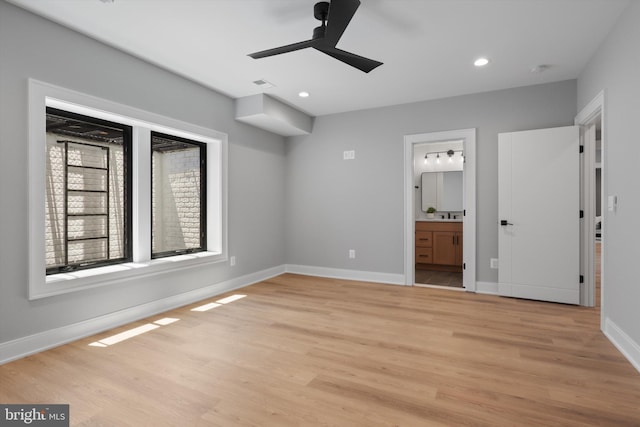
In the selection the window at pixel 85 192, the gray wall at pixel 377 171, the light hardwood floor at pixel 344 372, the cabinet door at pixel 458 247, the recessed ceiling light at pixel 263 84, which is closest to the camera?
the light hardwood floor at pixel 344 372

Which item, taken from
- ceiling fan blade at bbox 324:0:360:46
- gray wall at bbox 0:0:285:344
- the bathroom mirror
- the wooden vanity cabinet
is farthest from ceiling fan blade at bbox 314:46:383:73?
the bathroom mirror

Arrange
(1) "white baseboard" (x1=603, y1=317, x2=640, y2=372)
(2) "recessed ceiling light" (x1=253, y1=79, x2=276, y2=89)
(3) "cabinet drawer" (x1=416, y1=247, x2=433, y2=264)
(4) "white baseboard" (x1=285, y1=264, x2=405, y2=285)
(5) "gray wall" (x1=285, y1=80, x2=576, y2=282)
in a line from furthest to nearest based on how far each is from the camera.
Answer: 1. (3) "cabinet drawer" (x1=416, y1=247, x2=433, y2=264)
2. (4) "white baseboard" (x1=285, y1=264, x2=405, y2=285)
3. (5) "gray wall" (x1=285, y1=80, x2=576, y2=282)
4. (2) "recessed ceiling light" (x1=253, y1=79, x2=276, y2=89)
5. (1) "white baseboard" (x1=603, y1=317, x2=640, y2=372)

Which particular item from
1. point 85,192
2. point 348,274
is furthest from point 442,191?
point 85,192

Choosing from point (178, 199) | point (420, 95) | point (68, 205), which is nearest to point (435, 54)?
point (420, 95)

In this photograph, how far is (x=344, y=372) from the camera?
7.09 ft

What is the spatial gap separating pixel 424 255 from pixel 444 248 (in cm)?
38

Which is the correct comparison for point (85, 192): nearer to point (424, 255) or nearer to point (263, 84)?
point (263, 84)

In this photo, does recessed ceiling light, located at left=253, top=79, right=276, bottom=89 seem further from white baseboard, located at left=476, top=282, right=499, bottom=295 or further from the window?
white baseboard, located at left=476, top=282, right=499, bottom=295

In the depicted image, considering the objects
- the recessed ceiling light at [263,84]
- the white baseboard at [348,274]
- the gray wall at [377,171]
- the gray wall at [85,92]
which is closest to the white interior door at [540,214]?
the gray wall at [377,171]

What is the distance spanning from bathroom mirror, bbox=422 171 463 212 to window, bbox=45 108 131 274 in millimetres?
5334

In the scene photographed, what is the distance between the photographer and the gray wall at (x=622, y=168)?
2.29 m

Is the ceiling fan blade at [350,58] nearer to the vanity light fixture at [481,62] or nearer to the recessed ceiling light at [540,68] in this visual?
the vanity light fixture at [481,62]

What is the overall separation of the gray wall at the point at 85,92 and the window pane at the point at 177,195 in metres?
0.37

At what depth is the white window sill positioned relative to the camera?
2.58 m
